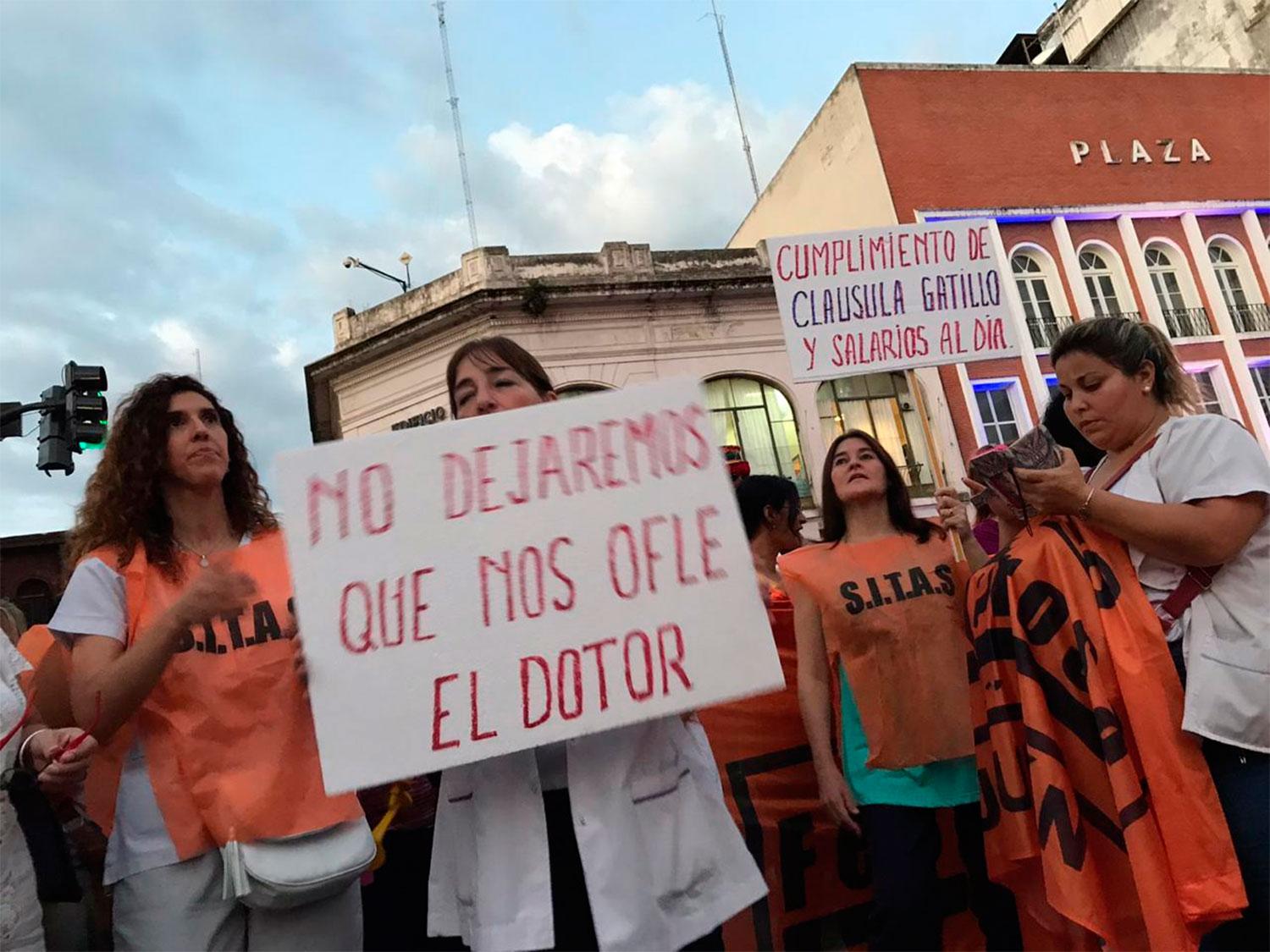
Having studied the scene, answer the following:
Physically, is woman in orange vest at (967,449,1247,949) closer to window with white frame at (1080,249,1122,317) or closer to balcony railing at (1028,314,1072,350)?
balcony railing at (1028,314,1072,350)

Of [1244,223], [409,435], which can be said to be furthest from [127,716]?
[1244,223]

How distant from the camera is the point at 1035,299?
58.5 feet

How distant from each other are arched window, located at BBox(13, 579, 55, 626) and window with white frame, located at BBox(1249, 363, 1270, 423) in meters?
31.1

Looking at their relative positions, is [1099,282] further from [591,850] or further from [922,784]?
[591,850]

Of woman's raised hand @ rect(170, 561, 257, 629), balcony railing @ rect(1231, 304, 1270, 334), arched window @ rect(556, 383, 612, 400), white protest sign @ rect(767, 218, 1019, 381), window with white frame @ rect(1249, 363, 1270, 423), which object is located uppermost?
arched window @ rect(556, 383, 612, 400)

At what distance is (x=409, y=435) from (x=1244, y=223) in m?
23.7

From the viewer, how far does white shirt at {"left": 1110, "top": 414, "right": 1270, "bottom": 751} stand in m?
1.70

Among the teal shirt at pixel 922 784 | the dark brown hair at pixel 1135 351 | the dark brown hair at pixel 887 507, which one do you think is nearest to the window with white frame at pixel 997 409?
the dark brown hair at pixel 887 507

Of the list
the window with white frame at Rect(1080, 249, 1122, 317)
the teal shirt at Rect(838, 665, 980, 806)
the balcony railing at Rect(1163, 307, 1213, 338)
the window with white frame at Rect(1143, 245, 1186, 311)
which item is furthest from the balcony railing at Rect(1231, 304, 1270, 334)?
the teal shirt at Rect(838, 665, 980, 806)

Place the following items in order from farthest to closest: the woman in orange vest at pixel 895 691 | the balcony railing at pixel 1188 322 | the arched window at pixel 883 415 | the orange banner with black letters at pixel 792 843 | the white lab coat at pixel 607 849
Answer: the balcony railing at pixel 1188 322, the arched window at pixel 883 415, the orange banner with black letters at pixel 792 843, the woman in orange vest at pixel 895 691, the white lab coat at pixel 607 849

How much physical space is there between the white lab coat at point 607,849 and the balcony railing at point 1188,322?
20.3m

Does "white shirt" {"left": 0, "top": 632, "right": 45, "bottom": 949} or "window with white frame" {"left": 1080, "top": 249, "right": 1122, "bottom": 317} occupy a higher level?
"window with white frame" {"left": 1080, "top": 249, "right": 1122, "bottom": 317}

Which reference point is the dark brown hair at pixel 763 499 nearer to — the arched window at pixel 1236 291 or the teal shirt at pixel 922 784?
the teal shirt at pixel 922 784

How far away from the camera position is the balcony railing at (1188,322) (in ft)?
59.5
